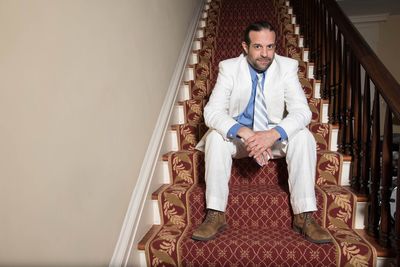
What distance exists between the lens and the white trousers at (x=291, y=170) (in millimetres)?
1489

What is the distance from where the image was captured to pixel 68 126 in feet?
3.55

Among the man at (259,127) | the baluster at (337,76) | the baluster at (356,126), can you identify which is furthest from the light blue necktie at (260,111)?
the baluster at (337,76)

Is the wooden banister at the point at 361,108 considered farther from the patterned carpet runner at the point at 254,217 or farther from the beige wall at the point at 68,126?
the beige wall at the point at 68,126

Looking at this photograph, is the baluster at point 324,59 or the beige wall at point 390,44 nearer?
the baluster at point 324,59

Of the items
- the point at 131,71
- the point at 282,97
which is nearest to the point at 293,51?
the point at 282,97

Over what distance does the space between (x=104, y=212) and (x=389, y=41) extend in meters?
5.39

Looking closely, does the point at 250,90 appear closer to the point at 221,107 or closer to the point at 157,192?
the point at 221,107

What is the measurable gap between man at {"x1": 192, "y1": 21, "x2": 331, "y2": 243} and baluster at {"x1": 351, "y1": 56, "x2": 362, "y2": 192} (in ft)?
1.02

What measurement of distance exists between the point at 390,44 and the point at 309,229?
15.8 ft

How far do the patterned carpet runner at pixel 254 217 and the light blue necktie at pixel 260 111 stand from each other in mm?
227

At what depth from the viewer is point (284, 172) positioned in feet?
5.95

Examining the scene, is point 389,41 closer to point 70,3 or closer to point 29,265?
point 70,3

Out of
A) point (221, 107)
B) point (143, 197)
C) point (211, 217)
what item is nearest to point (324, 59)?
point (221, 107)

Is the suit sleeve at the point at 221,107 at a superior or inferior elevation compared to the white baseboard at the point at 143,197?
superior
